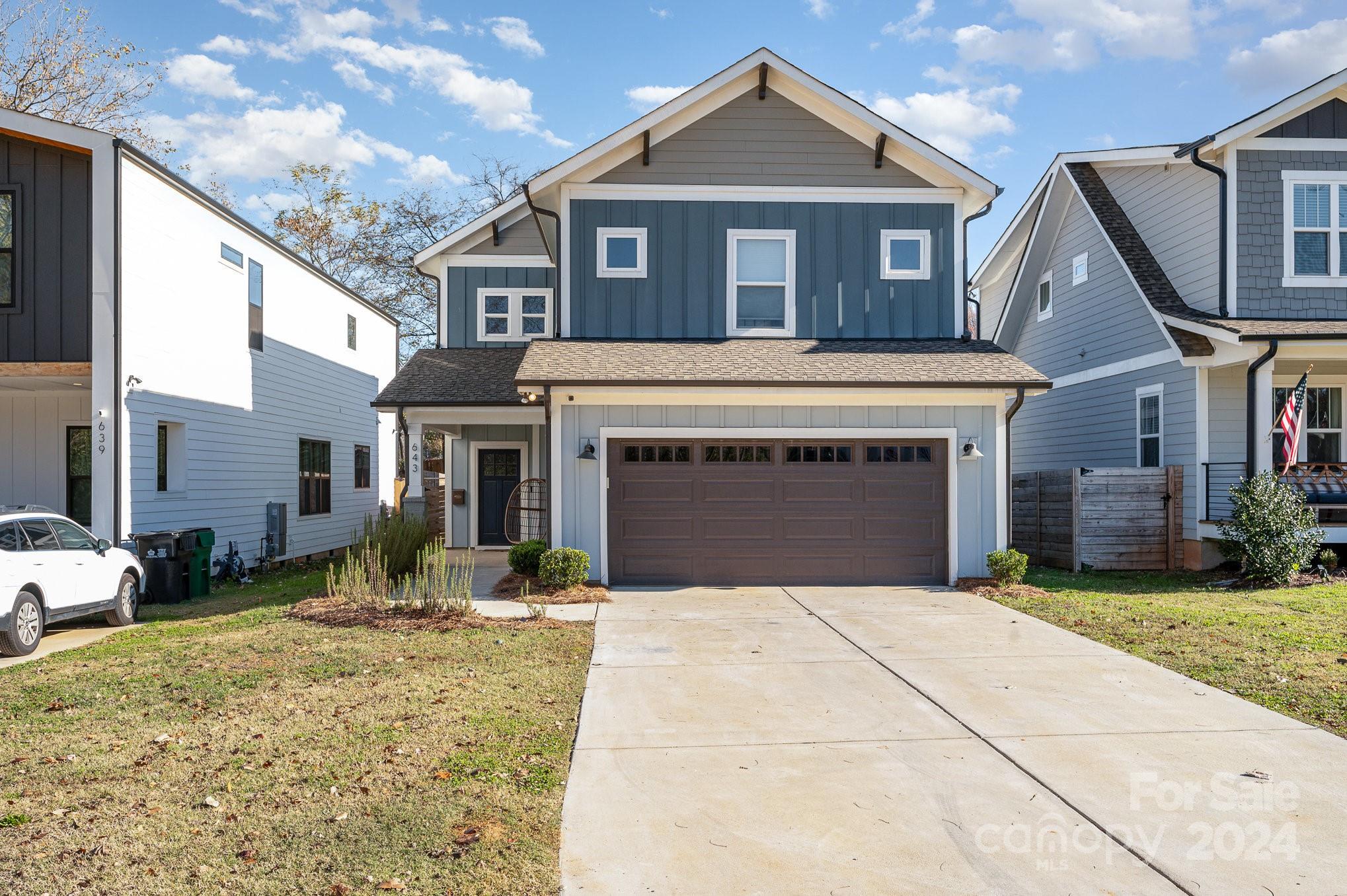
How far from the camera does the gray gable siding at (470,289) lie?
17406mm

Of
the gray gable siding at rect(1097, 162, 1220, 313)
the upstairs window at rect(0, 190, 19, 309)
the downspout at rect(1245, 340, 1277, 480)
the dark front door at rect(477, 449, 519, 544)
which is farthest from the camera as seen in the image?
the dark front door at rect(477, 449, 519, 544)

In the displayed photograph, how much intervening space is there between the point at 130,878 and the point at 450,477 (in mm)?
14676

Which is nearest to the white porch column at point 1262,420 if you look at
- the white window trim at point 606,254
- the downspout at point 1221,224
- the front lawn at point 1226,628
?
the downspout at point 1221,224

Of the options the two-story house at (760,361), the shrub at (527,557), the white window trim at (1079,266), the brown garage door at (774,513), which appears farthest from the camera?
the white window trim at (1079,266)

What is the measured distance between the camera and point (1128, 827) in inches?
166

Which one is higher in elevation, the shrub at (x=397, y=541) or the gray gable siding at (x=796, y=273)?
the gray gable siding at (x=796, y=273)

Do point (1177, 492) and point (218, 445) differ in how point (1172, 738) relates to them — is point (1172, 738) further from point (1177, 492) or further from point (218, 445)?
point (218, 445)

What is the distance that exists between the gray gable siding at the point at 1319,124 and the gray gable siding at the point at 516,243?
40.5 ft

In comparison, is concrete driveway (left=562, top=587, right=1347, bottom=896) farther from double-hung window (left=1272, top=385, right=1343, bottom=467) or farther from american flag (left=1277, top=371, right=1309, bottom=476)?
double-hung window (left=1272, top=385, right=1343, bottom=467)

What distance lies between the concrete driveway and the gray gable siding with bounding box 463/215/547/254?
11032 mm

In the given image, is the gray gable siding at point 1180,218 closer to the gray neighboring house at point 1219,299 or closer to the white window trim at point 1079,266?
the gray neighboring house at point 1219,299

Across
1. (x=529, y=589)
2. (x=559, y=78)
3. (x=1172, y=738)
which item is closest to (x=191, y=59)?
(x=559, y=78)

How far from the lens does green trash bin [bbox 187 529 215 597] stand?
12188 millimetres

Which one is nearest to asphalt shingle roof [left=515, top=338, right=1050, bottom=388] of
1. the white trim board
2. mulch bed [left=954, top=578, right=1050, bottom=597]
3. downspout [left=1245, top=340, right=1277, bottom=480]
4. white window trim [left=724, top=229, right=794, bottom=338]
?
white window trim [left=724, top=229, right=794, bottom=338]
